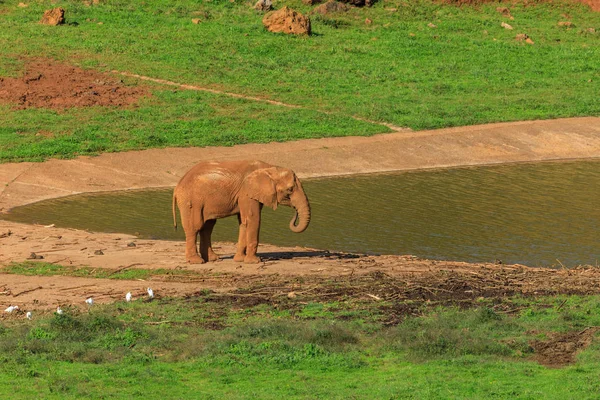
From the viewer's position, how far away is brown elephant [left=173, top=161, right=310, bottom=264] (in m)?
15.2

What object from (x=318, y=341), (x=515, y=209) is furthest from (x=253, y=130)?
(x=318, y=341)

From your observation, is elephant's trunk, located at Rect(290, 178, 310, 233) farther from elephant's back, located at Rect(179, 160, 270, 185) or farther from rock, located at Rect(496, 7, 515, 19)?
rock, located at Rect(496, 7, 515, 19)

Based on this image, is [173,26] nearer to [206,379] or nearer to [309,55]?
[309,55]

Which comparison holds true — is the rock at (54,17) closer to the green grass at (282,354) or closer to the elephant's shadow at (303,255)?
the elephant's shadow at (303,255)

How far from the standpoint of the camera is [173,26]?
35.9 m

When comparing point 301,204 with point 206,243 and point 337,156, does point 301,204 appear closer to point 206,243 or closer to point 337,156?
point 206,243

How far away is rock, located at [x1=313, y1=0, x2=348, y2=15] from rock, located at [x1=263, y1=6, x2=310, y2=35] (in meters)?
3.92

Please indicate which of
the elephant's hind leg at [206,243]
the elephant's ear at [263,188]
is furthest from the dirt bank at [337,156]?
the elephant's ear at [263,188]

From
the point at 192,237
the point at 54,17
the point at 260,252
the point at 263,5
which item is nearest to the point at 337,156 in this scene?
the point at 260,252

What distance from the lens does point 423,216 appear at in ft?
66.7

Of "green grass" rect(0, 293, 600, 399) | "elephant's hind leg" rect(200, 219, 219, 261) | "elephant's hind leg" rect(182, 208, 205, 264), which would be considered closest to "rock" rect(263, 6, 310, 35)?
"elephant's hind leg" rect(200, 219, 219, 261)

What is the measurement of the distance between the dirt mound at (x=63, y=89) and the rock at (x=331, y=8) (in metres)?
11.9

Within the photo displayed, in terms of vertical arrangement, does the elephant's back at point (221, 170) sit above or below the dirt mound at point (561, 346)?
above

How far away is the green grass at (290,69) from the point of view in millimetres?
26547
